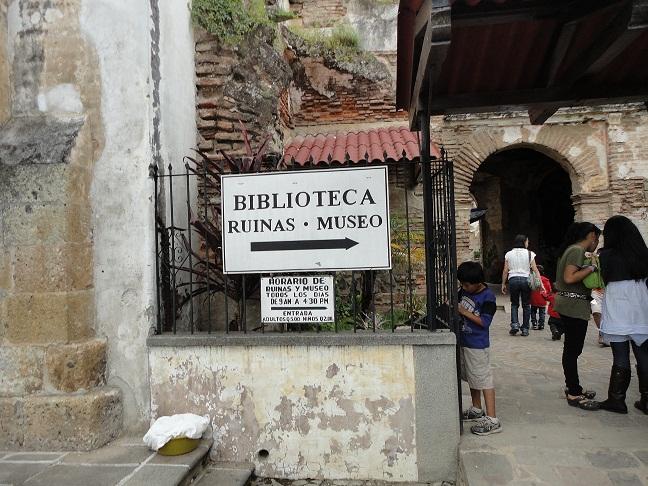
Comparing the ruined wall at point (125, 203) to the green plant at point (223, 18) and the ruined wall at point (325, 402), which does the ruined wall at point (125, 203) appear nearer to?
the ruined wall at point (325, 402)

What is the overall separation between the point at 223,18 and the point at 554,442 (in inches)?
205

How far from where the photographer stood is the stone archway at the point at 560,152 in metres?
10.6

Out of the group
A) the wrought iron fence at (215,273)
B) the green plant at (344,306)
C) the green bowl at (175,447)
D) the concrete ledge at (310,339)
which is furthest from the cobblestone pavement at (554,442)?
the green bowl at (175,447)

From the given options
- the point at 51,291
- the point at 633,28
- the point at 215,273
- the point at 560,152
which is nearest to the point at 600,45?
the point at 633,28

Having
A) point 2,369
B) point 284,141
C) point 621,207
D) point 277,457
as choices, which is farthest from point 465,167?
point 2,369

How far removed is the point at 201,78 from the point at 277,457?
13.1 feet

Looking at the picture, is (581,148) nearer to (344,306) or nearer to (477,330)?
(344,306)

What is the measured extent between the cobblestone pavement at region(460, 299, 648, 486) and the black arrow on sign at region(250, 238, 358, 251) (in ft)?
5.70

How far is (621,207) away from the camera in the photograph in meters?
10.5

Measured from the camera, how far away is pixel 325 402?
11.7 ft

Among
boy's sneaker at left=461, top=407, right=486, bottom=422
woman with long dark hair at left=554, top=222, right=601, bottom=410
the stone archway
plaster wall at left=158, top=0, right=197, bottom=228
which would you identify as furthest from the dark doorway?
boy's sneaker at left=461, top=407, right=486, bottom=422

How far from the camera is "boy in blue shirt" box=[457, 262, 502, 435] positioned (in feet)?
12.2

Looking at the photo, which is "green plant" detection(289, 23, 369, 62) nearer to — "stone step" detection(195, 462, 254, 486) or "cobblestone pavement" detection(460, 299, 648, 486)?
"cobblestone pavement" detection(460, 299, 648, 486)

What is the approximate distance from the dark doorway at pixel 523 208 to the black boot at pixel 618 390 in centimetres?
1329
